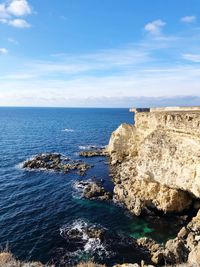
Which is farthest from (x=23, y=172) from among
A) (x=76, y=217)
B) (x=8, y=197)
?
(x=76, y=217)

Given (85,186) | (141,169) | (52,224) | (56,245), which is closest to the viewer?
(56,245)

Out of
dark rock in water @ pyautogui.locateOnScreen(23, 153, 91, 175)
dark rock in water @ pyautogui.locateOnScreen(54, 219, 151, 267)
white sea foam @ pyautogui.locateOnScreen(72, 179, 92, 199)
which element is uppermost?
dark rock in water @ pyautogui.locateOnScreen(23, 153, 91, 175)

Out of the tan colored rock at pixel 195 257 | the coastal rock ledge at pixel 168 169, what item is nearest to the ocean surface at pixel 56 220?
the coastal rock ledge at pixel 168 169

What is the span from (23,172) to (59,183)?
10.8 m

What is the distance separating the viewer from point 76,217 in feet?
125

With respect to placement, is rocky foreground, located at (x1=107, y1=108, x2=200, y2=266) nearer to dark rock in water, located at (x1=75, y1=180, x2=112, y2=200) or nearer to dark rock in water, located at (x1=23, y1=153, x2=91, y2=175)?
dark rock in water, located at (x1=75, y1=180, x2=112, y2=200)

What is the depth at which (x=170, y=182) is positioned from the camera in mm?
36406

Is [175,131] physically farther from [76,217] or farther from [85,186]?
[85,186]

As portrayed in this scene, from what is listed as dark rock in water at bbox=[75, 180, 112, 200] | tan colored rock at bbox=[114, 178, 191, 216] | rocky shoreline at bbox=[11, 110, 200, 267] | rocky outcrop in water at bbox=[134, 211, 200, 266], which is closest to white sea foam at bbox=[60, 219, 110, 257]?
rocky shoreline at bbox=[11, 110, 200, 267]

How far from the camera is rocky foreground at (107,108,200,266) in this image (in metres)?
28.7

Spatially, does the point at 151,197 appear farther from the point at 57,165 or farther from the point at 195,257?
the point at 57,165

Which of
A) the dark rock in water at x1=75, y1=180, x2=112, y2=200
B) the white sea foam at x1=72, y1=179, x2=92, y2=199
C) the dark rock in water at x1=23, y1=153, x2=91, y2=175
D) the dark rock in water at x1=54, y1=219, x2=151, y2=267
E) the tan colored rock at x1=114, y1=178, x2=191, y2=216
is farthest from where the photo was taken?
the dark rock in water at x1=23, y1=153, x2=91, y2=175

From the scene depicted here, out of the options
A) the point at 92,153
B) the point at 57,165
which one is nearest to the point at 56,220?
the point at 57,165

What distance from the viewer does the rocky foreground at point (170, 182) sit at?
94.3ft
